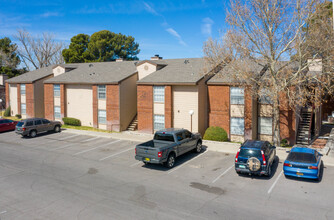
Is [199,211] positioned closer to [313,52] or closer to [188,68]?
[313,52]

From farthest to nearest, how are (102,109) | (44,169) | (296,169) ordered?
(102,109) → (44,169) → (296,169)

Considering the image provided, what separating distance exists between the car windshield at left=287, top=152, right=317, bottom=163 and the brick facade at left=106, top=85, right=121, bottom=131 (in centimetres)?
1843

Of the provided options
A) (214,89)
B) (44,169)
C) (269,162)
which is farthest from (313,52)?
(44,169)

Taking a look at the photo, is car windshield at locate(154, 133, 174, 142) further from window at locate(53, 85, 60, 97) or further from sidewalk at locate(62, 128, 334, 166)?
window at locate(53, 85, 60, 97)

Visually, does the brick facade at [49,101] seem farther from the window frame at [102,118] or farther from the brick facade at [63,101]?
the window frame at [102,118]

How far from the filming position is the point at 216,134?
24438 mm

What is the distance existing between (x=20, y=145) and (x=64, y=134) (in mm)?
5016

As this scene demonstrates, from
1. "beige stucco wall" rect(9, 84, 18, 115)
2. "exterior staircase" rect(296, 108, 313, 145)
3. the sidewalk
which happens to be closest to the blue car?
the sidewalk

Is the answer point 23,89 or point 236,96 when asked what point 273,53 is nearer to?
point 236,96

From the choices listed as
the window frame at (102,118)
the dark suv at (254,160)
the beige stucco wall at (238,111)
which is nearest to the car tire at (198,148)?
the dark suv at (254,160)

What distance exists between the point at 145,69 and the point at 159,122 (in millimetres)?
6790

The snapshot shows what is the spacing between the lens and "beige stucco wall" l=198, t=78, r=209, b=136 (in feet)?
84.2

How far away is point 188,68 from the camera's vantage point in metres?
29.6

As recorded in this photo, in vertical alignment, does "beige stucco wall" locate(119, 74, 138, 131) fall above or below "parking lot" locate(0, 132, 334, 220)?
above
